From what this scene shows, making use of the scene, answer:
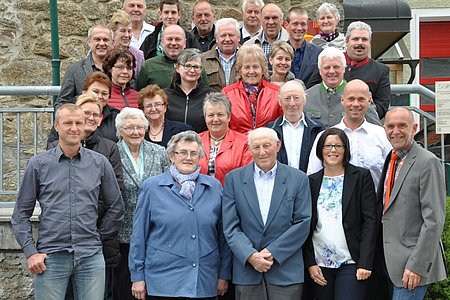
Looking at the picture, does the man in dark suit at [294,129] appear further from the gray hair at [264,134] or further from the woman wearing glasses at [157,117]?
the woman wearing glasses at [157,117]

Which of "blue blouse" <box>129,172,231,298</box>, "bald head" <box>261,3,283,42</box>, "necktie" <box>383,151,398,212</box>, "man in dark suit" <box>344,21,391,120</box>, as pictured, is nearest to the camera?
"blue blouse" <box>129,172,231,298</box>

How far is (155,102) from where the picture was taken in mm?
6715

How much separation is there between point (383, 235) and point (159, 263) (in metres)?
1.52

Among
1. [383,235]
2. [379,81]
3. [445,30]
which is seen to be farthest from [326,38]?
[445,30]

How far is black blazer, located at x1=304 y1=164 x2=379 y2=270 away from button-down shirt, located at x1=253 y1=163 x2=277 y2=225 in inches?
11.0

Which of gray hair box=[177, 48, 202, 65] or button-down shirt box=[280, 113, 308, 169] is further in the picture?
gray hair box=[177, 48, 202, 65]

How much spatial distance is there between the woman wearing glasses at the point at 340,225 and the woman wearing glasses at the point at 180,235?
0.63 meters

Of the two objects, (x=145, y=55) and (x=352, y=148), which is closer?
(x=352, y=148)

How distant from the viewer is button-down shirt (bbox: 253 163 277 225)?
6.07 metres

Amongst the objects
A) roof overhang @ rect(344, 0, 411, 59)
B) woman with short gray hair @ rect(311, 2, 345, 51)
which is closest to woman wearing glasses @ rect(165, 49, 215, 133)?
woman with short gray hair @ rect(311, 2, 345, 51)

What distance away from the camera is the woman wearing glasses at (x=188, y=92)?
6.99 m

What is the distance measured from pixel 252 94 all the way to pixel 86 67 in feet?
4.78

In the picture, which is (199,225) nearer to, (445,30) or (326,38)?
(326,38)

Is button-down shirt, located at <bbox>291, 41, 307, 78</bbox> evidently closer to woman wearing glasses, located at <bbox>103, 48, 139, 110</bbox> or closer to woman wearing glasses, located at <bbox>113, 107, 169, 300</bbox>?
woman wearing glasses, located at <bbox>103, 48, 139, 110</bbox>
